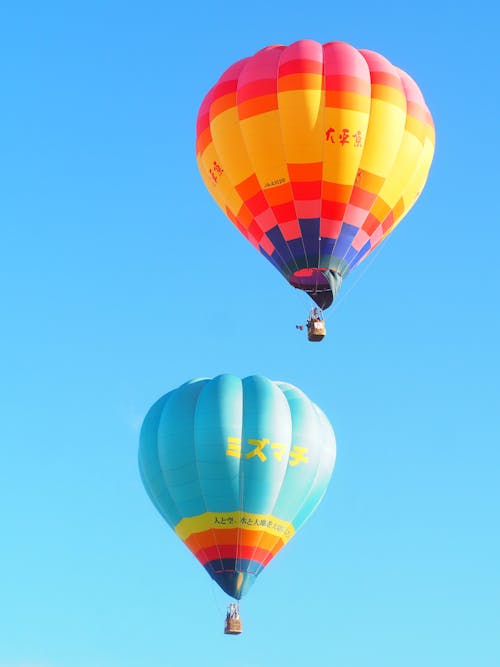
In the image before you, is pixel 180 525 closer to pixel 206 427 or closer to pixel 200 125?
pixel 206 427

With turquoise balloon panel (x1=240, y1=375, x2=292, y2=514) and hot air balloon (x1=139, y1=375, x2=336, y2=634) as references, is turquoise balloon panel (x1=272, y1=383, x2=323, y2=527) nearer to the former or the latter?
hot air balloon (x1=139, y1=375, x2=336, y2=634)

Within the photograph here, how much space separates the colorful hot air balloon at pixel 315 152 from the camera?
125 ft

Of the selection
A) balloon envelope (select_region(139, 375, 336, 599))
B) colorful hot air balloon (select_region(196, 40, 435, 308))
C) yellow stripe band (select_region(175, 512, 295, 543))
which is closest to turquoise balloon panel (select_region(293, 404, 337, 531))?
balloon envelope (select_region(139, 375, 336, 599))

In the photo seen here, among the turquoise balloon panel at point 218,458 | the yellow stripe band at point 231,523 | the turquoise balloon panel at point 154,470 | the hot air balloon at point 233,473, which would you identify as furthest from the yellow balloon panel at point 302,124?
the yellow stripe band at point 231,523

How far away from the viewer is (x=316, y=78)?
3825 cm

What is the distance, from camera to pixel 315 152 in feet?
125

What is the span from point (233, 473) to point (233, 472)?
2 centimetres

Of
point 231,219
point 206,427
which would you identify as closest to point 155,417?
point 206,427

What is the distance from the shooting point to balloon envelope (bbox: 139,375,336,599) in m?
38.5

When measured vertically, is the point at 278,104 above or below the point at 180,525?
above

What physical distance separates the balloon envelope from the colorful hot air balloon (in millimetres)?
2314

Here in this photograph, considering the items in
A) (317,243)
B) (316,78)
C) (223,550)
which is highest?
(316,78)

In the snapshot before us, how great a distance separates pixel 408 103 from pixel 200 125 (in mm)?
3740

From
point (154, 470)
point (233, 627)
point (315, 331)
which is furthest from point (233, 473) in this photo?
point (315, 331)
